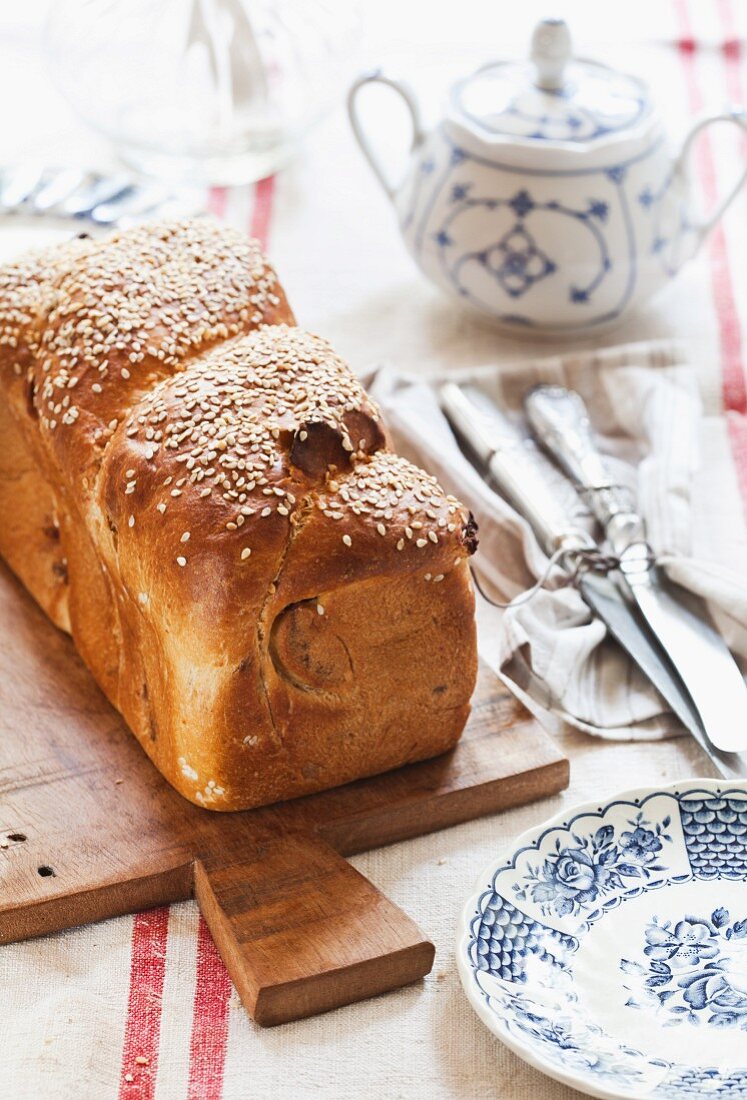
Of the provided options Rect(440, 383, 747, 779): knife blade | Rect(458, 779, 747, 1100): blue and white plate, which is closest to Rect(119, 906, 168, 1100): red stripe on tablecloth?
Rect(458, 779, 747, 1100): blue and white plate

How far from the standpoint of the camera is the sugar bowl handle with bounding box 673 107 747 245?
2047mm

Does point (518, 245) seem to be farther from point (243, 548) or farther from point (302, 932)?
point (302, 932)

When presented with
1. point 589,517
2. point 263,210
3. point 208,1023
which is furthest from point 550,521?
point 263,210

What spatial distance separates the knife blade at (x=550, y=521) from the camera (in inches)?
59.6

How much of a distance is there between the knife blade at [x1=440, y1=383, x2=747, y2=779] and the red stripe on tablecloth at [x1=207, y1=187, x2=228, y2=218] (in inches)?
30.2

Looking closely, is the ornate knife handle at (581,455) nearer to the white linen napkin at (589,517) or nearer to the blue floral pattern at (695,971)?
the white linen napkin at (589,517)

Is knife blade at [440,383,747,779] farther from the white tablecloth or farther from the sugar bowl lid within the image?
the sugar bowl lid

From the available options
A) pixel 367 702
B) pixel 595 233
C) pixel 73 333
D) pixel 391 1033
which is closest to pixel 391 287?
pixel 595 233

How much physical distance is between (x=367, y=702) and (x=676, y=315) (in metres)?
1.18

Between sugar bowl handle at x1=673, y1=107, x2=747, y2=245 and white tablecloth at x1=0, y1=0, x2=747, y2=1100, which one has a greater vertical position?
sugar bowl handle at x1=673, y1=107, x2=747, y2=245

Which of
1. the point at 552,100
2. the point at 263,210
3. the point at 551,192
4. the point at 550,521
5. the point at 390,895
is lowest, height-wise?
the point at 390,895

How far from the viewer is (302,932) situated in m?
1.25

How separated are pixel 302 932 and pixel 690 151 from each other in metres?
1.36

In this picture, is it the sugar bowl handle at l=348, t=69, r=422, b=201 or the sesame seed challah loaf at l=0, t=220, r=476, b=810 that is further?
the sugar bowl handle at l=348, t=69, r=422, b=201
